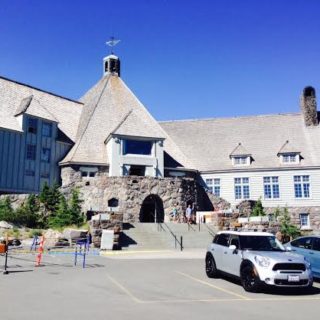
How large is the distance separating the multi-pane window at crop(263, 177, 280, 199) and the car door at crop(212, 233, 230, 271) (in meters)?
28.6

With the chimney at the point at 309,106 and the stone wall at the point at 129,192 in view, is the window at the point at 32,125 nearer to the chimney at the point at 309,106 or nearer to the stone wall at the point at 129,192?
the stone wall at the point at 129,192

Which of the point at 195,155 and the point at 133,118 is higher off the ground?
the point at 133,118

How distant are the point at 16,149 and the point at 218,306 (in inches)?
1179

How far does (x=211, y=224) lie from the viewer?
32.3 meters

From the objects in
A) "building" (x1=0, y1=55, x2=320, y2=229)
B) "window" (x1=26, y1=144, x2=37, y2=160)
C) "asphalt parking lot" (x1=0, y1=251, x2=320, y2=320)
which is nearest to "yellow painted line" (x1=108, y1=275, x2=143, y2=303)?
"asphalt parking lot" (x1=0, y1=251, x2=320, y2=320)

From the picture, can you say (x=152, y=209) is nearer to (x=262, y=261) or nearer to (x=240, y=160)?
(x=240, y=160)

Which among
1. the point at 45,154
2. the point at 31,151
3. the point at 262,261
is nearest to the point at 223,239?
the point at 262,261

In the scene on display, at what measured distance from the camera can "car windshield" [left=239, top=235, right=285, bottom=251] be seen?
498 inches

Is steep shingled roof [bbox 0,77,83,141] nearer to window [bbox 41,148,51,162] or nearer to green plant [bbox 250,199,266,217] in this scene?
window [bbox 41,148,51,162]

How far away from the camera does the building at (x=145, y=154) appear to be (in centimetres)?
3525

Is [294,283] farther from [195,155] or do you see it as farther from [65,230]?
[195,155]

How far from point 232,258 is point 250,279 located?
134 centimetres

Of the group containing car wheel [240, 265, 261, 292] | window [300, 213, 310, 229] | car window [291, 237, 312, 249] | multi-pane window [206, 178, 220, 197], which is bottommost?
car wheel [240, 265, 261, 292]

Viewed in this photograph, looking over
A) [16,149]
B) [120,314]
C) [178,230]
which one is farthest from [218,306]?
[16,149]
